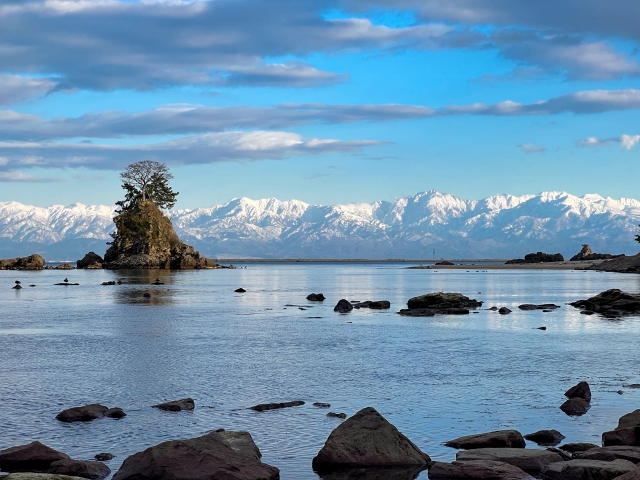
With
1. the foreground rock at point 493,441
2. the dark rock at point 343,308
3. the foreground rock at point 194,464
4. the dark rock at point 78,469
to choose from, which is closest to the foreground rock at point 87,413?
the dark rock at point 78,469

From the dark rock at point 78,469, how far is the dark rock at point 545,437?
11890mm

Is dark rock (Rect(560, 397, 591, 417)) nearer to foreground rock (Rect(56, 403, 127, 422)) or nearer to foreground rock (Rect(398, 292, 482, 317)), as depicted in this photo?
foreground rock (Rect(56, 403, 127, 422))

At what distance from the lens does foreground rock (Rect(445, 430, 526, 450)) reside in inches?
837

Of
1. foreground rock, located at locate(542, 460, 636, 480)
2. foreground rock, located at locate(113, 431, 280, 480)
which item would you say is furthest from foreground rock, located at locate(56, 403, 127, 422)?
foreground rock, located at locate(542, 460, 636, 480)

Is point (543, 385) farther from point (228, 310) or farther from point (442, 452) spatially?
point (228, 310)

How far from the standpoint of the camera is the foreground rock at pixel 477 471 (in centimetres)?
1867

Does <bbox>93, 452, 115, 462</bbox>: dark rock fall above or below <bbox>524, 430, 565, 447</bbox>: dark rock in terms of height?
below

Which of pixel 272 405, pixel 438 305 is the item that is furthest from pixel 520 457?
pixel 438 305

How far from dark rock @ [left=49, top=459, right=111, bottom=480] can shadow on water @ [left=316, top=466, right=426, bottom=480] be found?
17.7ft

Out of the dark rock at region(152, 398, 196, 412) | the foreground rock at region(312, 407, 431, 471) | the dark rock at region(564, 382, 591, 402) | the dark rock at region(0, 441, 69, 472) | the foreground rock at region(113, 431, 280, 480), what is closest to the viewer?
the foreground rock at region(113, 431, 280, 480)

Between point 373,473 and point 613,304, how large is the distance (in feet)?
192

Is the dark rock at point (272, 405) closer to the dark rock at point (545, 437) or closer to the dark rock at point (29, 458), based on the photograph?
the dark rock at point (29, 458)

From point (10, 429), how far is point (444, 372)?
18775 millimetres

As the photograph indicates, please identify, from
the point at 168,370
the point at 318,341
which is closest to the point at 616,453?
the point at 168,370
